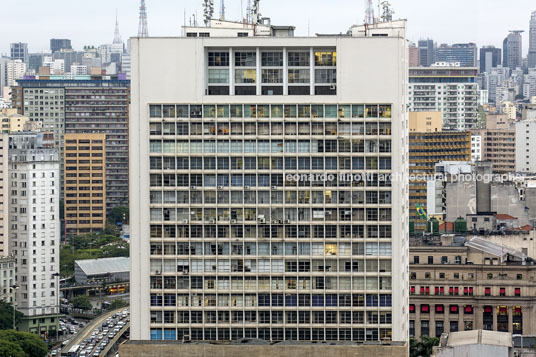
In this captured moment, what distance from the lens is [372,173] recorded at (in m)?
108

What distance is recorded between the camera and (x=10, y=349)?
171250mm

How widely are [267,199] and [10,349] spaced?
73.5 meters

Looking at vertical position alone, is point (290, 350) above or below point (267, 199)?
below

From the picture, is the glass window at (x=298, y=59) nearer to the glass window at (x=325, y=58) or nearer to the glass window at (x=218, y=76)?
the glass window at (x=325, y=58)

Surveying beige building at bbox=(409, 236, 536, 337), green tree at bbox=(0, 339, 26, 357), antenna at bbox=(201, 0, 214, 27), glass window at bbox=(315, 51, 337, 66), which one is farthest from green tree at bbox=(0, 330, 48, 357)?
glass window at bbox=(315, 51, 337, 66)

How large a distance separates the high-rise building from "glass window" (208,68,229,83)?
1.18 m

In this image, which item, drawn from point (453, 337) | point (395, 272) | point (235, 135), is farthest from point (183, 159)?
point (453, 337)

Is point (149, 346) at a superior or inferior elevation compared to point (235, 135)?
inferior

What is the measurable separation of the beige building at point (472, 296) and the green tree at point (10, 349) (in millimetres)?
49801

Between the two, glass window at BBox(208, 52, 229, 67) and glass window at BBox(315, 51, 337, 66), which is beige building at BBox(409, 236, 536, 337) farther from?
glass window at BBox(208, 52, 229, 67)

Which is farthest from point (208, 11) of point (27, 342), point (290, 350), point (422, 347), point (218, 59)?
point (27, 342)

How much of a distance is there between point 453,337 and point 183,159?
36.9 m

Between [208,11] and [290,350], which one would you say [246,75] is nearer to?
[208,11]

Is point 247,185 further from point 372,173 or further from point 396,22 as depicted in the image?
point 396,22
